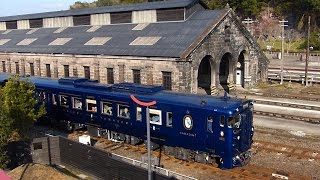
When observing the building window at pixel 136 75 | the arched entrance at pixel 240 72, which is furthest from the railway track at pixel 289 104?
the building window at pixel 136 75

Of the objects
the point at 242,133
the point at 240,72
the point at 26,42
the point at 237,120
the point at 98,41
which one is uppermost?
the point at 26,42

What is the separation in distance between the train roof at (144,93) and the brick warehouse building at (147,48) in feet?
27.9

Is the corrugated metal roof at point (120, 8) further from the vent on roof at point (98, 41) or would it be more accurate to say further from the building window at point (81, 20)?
the vent on roof at point (98, 41)

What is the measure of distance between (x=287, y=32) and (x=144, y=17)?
61449 mm

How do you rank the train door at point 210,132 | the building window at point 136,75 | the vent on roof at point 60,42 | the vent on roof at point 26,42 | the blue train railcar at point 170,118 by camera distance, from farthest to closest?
1. the vent on roof at point 26,42
2. the vent on roof at point 60,42
3. the building window at point 136,75
4. the train door at point 210,132
5. the blue train railcar at point 170,118

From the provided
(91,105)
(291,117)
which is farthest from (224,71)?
(91,105)

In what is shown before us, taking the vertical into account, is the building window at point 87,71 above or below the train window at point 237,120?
above

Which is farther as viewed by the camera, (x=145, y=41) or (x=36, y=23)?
(x=36, y=23)

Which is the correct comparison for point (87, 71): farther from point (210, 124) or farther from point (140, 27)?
point (210, 124)

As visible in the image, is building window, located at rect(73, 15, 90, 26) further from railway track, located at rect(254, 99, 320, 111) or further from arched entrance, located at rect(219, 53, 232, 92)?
railway track, located at rect(254, 99, 320, 111)

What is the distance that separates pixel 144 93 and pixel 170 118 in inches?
137

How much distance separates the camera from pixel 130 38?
41781 millimetres

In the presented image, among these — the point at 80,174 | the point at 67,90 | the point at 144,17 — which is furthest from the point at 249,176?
the point at 144,17

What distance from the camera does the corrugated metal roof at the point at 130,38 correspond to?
36.3 meters
